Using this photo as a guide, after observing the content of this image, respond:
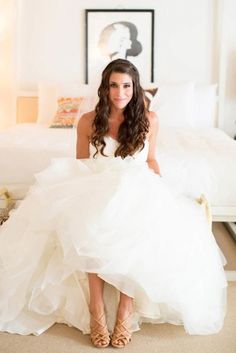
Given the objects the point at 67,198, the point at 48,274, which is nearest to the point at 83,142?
the point at 67,198

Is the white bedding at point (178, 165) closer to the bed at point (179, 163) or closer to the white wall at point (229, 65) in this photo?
the bed at point (179, 163)

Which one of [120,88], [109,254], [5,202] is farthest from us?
[5,202]

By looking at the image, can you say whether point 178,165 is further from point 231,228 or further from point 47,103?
point 47,103

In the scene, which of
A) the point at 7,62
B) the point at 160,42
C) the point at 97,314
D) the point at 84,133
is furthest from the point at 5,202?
the point at 160,42

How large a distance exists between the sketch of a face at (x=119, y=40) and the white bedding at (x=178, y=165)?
1.83 metres

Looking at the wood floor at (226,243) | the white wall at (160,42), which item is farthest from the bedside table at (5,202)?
the white wall at (160,42)

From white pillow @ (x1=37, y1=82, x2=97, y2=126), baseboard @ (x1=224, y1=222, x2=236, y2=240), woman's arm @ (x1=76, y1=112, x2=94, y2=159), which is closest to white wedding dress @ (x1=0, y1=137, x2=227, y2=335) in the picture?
woman's arm @ (x1=76, y1=112, x2=94, y2=159)

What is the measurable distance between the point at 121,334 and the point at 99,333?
0.08 meters

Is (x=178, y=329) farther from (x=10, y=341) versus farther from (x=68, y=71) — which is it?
(x=68, y=71)

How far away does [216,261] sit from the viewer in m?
1.76

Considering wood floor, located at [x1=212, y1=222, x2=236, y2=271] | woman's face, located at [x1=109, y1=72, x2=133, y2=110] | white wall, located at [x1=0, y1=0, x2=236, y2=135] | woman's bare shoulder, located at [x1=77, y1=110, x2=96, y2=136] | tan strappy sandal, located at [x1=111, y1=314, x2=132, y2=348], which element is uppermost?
white wall, located at [x1=0, y1=0, x2=236, y2=135]

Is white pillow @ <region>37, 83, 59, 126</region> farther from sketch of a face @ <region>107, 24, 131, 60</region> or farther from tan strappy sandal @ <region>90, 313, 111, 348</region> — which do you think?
tan strappy sandal @ <region>90, 313, 111, 348</region>

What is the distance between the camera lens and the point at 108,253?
1474 mm

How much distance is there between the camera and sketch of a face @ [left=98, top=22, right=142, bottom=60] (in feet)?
13.3
